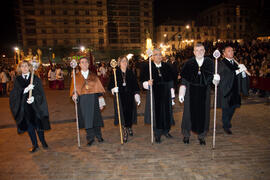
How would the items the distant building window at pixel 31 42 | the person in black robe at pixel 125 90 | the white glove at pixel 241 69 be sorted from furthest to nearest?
the distant building window at pixel 31 42
the person in black robe at pixel 125 90
the white glove at pixel 241 69

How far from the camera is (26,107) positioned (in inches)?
188

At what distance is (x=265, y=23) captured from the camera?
29.6 metres

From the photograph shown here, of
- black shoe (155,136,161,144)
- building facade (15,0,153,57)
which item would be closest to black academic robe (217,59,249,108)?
black shoe (155,136,161,144)

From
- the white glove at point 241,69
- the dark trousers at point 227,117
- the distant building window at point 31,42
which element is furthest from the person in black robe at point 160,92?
the distant building window at point 31,42

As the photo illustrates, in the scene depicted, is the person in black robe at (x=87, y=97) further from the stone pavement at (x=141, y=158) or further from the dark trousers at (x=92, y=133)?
the stone pavement at (x=141, y=158)

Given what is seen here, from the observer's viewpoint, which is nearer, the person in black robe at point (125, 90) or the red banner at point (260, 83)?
the person in black robe at point (125, 90)

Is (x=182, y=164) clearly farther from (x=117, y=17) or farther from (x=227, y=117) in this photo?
(x=117, y=17)

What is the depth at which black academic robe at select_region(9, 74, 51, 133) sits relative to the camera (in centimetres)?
471

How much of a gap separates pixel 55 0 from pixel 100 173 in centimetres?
7018

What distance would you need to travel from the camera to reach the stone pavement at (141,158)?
3770mm

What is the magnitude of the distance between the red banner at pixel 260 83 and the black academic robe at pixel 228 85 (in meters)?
5.12

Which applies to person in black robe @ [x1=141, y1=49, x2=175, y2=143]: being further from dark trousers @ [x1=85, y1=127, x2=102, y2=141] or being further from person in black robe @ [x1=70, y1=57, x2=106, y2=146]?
dark trousers @ [x1=85, y1=127, x2=102, y2=141]

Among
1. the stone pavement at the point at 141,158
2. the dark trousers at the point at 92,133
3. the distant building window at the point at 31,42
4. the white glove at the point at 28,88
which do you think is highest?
the distant building window at the point at 31,42

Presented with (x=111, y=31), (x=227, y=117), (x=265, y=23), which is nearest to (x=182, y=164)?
(x=227, y=117)
